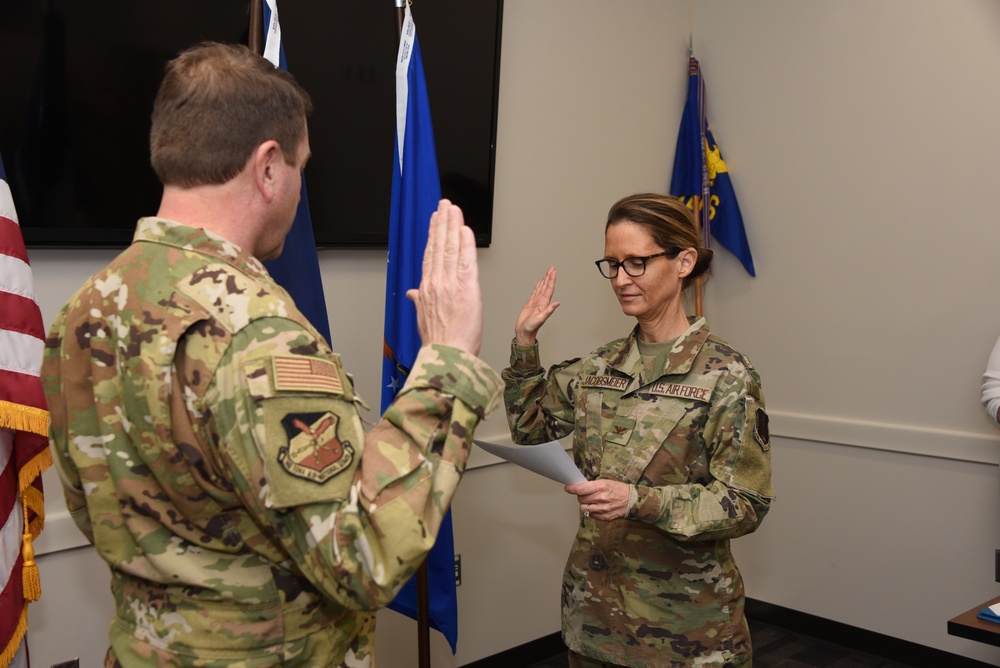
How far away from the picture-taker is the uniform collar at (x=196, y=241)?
108 cm

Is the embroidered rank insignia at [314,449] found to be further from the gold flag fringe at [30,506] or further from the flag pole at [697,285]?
the flag pole at [697,285]

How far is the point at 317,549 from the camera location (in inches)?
38.3

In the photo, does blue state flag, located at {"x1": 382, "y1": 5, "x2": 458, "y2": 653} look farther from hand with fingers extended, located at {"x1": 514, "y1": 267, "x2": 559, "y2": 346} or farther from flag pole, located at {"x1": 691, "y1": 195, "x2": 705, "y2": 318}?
flag pole, located at {"x1": 691, "y1": 195, "x2": 705, "y2": 318}

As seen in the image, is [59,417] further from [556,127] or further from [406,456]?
[556,127]

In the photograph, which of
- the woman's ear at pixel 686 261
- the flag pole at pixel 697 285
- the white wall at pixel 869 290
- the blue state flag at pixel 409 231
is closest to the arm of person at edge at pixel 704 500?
the woman's ear at pixel 686 261

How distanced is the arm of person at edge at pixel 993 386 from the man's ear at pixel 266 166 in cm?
272

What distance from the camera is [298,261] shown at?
222cm

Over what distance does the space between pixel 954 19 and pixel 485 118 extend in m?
1.86

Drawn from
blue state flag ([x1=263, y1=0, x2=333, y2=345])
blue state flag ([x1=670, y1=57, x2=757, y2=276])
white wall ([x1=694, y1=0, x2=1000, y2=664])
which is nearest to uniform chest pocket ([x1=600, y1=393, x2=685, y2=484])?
blue state flag ([x1=263, y1=0, x2=333, y2=345])

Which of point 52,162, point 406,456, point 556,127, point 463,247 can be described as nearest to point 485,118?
point 556,127

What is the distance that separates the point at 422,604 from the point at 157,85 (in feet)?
5.15

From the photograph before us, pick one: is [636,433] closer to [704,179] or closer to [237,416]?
[237,416]

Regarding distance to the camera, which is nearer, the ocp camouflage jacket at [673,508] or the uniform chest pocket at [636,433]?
the ocp camouflage jacket at [673,508]

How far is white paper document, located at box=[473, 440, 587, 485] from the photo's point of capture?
1616 millimetres
